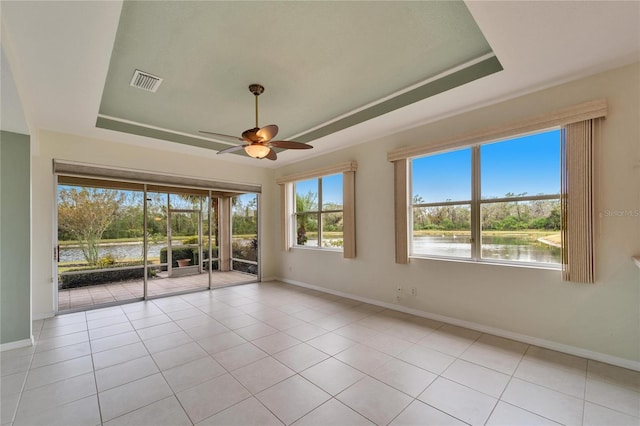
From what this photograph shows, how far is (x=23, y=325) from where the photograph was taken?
3176 millimetres

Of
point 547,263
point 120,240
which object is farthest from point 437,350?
point 120,240

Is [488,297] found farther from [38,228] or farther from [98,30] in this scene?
[38,228]

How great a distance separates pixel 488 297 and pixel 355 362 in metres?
1.90

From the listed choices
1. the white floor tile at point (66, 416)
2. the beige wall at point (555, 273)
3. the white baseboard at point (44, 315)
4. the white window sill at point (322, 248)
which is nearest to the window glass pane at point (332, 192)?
the white window sill at point (322, 248)

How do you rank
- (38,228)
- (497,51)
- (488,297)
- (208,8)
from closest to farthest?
1. (208,8)
2. (497,51)
3. (488,297)
4. (38,228)

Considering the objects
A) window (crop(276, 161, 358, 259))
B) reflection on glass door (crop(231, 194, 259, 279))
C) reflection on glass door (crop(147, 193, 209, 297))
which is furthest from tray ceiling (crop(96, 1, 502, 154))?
reflection on glass door (crop(231, 194, 259, 279))

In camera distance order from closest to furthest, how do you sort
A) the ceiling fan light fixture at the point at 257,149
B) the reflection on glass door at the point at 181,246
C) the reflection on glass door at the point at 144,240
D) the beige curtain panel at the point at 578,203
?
1. the beige curtain panel at the point at 578,203
2. the ceiling fan light fixture at the point at 257,149
3. the reflection on glass door at the point at 144,240
4. the reflection on glass door at the point at 181,246

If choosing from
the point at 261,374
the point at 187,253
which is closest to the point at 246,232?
the point at 187,253

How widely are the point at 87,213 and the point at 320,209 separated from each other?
13.9 feet

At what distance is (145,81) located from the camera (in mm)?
2979

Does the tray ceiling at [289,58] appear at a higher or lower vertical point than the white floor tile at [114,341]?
higher

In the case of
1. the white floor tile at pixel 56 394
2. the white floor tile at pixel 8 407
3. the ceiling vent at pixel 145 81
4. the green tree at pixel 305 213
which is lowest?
the white floor tile at pixel 56 394

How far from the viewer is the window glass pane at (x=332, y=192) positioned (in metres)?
5.51

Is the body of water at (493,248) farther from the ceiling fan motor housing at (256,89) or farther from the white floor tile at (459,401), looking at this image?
the ceiling fan motor housing at (256,89)
